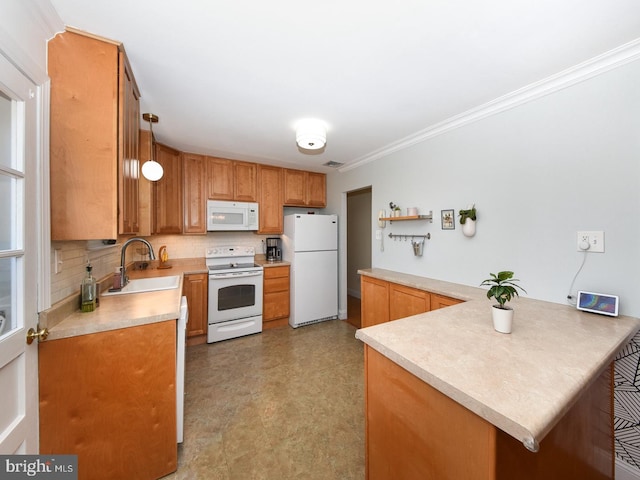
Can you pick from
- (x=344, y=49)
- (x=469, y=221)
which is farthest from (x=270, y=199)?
(x=469, y=221)

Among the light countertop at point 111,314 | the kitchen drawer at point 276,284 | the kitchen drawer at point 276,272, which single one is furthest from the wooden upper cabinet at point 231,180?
the light countertop at point 111,314

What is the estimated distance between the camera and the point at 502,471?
2.25 feet

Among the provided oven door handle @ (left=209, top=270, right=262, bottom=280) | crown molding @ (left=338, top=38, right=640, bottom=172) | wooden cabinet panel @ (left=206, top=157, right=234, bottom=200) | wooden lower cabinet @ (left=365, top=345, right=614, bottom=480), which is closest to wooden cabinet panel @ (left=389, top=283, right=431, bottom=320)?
wooden lower cabinet @ (left=365, top=345, right=614, bottom=480)

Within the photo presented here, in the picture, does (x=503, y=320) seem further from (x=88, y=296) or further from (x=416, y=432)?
(x=88, y=296)

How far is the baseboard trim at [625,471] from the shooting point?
52.3 inches

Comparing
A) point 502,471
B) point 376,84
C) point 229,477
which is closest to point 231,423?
point 229,477

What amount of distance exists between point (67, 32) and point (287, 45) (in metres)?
1.11

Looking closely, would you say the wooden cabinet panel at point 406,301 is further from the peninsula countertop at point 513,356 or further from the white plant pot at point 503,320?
the white plant pot at point 503,320

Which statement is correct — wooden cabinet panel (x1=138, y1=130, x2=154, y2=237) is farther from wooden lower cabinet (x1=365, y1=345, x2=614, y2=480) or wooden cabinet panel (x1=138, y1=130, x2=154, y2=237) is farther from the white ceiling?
wooden lower cabinet (x1=365, y1=345, x2=614, y2=480)

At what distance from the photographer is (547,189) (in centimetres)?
167

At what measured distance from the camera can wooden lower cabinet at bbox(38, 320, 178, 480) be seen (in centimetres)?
113

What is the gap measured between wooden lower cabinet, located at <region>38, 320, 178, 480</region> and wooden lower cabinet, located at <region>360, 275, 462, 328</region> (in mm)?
1924

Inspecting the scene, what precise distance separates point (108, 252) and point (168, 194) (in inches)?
40.7

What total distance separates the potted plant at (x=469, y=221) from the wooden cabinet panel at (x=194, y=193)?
3.02m
